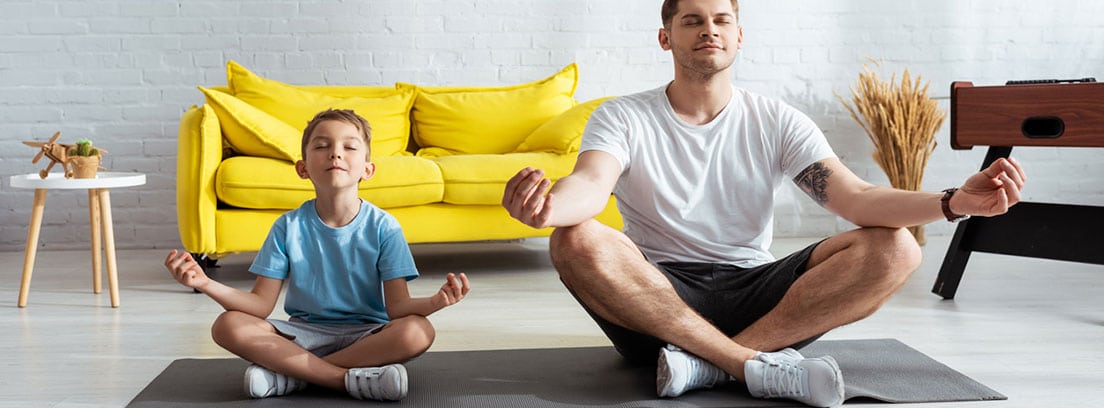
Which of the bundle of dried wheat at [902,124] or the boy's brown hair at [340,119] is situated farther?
the bundle of dried wheat at [902,124]

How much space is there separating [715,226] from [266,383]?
0.98 metres

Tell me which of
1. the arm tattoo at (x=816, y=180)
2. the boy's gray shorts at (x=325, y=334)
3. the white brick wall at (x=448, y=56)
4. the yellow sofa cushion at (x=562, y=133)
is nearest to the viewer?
the boy's gray shorts at (x=325, y=334)

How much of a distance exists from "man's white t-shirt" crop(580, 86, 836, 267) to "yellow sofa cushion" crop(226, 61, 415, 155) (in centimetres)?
207

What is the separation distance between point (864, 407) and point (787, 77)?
10.7 feet

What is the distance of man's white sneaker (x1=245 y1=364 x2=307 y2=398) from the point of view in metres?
2.05

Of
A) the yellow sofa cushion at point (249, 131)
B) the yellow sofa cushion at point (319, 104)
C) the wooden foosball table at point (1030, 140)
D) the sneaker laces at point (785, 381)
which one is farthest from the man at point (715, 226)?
the yellow sofa cushion at point (319, 104)

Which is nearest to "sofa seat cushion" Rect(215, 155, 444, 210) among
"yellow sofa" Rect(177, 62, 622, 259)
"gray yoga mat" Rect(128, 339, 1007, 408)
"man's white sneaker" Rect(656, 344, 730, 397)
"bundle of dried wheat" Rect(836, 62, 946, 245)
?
"yellow sofa" Rect(177, 62, 622, 259)

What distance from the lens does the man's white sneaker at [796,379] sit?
1.93 m

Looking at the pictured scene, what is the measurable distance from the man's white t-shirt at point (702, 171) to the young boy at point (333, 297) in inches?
19.5

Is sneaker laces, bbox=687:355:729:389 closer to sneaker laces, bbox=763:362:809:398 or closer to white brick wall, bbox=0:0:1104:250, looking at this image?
sneaker laces, bbox=763:362:809:398

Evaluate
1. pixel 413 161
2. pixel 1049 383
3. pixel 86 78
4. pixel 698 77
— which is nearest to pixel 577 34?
pixel 413 161

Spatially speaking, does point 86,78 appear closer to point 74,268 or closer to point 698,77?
point 74,268

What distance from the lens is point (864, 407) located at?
198 cm

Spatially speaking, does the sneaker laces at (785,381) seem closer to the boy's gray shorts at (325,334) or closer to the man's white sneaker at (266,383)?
the boy's gray shorts at (325,334)
